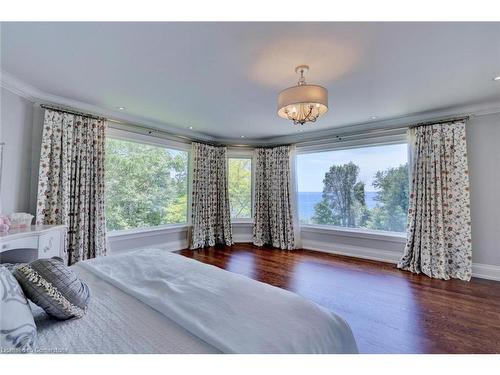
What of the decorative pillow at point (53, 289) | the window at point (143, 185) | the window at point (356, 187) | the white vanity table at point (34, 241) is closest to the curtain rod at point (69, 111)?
the window at point (143, 185)

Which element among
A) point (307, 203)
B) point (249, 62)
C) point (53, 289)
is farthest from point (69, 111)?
point (307, 203)

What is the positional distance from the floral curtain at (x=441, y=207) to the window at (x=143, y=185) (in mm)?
4056

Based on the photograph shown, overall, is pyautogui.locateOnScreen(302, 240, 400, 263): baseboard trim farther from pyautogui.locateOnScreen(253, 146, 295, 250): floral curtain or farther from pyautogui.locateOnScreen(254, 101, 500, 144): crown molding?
pyautogui.locateOnScreen(254, 101, 500, 144): crown molding

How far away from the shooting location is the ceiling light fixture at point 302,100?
203cm

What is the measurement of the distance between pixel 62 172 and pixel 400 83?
416 cm

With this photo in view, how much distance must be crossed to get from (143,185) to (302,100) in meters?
3.18

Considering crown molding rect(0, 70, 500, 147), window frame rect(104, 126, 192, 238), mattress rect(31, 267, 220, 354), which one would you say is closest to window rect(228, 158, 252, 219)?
crown molding rect(0, 70, 500, 147)

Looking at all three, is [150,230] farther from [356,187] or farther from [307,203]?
[356,187]

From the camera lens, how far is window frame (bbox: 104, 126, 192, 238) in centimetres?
364

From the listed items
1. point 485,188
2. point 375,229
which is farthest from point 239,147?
point 485,188

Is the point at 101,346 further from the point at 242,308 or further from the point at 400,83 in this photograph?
the point at 400,83

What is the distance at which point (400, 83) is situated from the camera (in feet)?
8.50

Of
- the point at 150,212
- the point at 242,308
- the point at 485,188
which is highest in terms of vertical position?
the point at 485,188

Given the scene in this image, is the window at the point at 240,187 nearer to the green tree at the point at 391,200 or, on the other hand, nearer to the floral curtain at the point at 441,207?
the green tree at the point at 391,200
